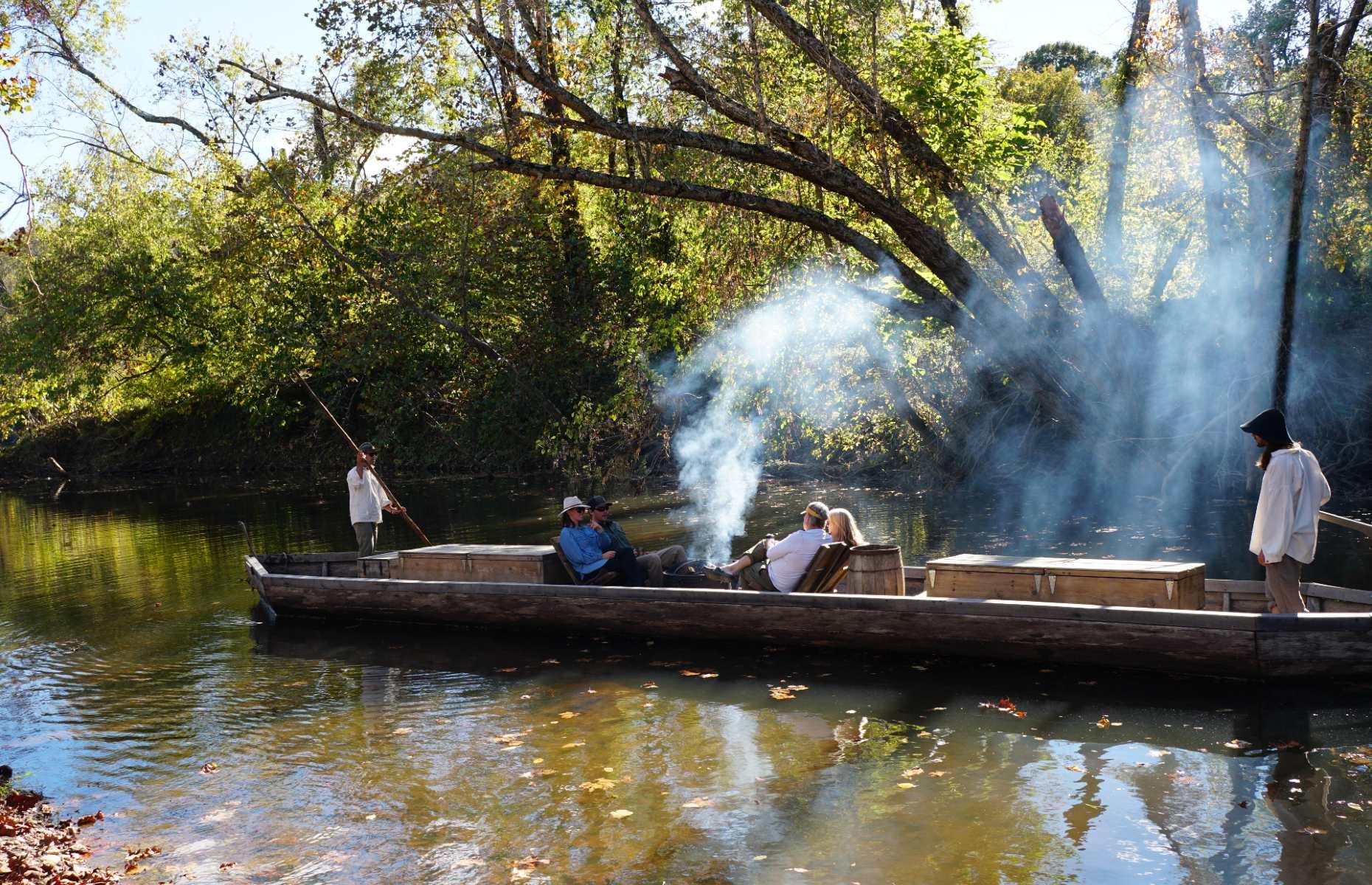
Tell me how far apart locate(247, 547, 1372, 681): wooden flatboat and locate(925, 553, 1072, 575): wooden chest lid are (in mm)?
266

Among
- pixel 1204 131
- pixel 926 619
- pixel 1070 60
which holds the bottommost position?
pixel 926 619

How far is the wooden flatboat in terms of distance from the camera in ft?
24.6

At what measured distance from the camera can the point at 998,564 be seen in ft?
28.6

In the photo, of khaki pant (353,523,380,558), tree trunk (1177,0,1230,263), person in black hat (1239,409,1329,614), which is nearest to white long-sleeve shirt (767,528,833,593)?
person in black hat (1239,409,1329,614)

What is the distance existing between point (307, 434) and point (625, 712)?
2979cm

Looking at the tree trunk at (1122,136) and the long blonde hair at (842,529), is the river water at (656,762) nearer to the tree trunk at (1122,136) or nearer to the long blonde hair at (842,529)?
the long blonde hair at (842,529)

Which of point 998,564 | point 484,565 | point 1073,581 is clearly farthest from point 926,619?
point 484,565

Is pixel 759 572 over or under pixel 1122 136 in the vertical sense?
under

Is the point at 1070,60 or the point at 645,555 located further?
the point at 1070,60

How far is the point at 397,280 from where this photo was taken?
2588cm

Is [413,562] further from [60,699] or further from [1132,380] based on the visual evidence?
[1132,380]

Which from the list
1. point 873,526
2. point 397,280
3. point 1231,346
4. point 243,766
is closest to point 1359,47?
point 1231,346

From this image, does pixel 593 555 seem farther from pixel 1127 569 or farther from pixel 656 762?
pixel 1127 569

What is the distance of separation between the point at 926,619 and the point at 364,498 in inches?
275
